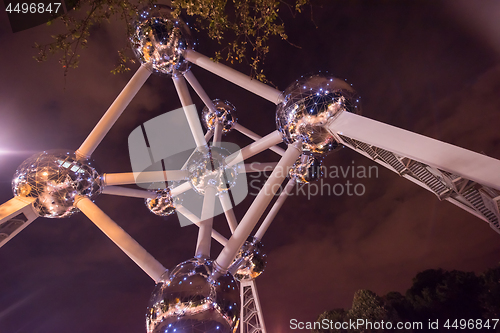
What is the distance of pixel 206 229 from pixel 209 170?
1210 millimetres

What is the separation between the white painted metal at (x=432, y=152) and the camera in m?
A: 1.94

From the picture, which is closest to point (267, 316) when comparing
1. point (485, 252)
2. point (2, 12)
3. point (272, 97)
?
point (485, 252)

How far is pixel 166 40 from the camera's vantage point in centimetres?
432

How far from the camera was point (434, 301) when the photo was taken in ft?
45.1

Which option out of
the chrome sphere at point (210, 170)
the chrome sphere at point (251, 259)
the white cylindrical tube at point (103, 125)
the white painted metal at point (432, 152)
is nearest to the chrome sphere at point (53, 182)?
the white cylindrical tube at point (103, 125)

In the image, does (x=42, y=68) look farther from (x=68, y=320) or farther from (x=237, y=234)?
(x=68, y=320)

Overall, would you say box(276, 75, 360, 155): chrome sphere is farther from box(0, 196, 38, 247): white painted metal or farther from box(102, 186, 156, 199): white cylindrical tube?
box(0, 196, 38, 247): white painted metal

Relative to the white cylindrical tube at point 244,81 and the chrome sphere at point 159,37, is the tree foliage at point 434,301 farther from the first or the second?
the chrome sphere at point 159,37

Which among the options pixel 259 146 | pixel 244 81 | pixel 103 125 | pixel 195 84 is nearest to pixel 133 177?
pixel 103 125

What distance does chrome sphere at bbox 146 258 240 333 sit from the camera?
2.88 metres

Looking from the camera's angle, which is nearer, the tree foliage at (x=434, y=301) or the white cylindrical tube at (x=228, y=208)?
the white cylindrical tube at (x=228, y=208)

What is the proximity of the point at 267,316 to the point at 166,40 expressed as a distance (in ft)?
46.0

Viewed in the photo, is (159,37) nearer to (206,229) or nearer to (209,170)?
(209,170)

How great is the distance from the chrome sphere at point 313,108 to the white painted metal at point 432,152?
2.05 feet
